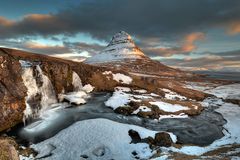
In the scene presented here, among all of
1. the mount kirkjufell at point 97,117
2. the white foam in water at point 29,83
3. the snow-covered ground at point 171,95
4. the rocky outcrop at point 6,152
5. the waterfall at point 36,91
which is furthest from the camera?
the snow-covered ground at point 171,95

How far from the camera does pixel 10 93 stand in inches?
1784

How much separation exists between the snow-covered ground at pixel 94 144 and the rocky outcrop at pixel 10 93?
10492 mm

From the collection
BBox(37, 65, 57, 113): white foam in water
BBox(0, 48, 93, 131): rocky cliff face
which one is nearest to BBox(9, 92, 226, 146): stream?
BBox(37, 65, 57, 113): white foam in water

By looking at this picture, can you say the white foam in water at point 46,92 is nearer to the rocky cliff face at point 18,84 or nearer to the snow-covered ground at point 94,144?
the rocky cliff face at point 18,84

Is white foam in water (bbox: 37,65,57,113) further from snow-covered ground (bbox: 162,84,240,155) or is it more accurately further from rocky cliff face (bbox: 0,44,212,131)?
snow-covered ground (bbox: 162,84,240,155)

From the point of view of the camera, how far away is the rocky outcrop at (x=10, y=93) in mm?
42956

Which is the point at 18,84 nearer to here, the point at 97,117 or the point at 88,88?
the point at 97,117

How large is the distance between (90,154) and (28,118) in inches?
743

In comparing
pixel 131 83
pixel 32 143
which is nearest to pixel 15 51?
pixel 131 83

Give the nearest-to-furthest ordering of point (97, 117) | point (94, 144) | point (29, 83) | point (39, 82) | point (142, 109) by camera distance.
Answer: point (94, 144) → point (97, 117) → point (29, 83) → point (142, 109) → point (39, 82)

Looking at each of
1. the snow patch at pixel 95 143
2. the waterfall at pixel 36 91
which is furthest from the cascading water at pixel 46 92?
the snow patch at pixel 95 143

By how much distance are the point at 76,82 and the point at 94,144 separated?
32733 mm

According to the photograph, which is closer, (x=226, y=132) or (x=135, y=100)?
(x=226, y=132)

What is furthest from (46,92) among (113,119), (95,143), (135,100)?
(95,143)
